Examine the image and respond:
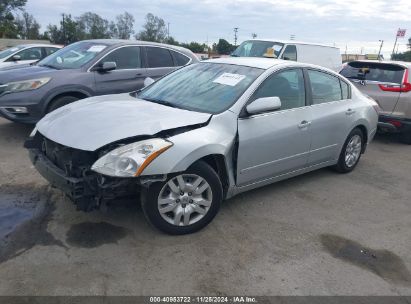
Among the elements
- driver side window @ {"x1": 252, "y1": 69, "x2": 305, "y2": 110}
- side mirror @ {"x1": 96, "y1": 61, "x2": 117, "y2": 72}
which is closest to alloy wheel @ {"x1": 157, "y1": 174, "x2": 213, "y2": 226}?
driver side window @ {"x1": 252, "y1": 69, "x2": 305, "y2": 110}

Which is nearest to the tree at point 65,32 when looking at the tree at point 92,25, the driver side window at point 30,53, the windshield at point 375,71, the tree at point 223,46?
the tree at point 92,25

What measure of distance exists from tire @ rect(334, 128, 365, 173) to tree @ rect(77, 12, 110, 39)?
8302cm

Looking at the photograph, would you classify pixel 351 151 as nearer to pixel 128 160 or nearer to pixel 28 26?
pixel 128 160

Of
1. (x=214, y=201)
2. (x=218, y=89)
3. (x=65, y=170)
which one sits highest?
(x=218, y=89)

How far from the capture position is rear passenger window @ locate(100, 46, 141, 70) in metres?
6.91

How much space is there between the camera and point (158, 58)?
24.8 feet

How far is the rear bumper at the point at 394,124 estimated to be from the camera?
24.2 ft

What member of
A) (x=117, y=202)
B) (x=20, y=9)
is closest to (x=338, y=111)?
(x=117, y=202)

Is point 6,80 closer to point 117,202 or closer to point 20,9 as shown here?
point 117,202

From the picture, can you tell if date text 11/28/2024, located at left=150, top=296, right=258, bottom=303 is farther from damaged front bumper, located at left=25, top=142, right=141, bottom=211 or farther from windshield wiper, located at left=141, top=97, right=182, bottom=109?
windshield wiper, located at left=141, top=97, right=182, bottom=109

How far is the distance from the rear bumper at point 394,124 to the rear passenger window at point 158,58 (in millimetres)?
4353

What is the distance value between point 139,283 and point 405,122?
6489 mm

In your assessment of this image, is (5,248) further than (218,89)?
No

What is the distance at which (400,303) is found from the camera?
2879mm
